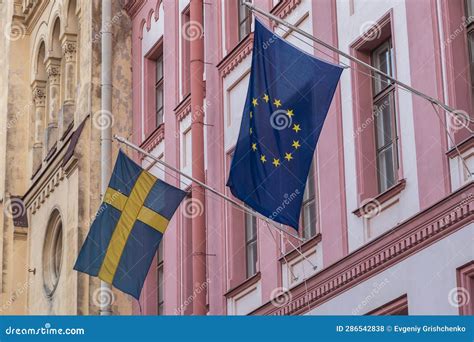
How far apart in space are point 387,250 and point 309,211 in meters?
3.26

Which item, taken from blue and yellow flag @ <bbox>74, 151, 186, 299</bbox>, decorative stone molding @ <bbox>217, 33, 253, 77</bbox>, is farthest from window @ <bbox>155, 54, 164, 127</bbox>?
blue and yellow flag @ <bbox>74, 151, 186, 299</bbox>

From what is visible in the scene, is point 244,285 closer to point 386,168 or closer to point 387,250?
point 386,168

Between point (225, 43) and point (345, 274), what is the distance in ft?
23.1

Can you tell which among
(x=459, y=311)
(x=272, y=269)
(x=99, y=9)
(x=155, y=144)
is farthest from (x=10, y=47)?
(x=459, y=311)

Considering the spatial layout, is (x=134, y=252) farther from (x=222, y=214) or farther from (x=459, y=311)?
(x=459, y=311)

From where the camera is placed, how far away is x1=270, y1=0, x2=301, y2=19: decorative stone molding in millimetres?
22781

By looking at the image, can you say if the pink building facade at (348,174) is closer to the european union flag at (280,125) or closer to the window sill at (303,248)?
the window sill at (303,248)

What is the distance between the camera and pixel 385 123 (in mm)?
20031

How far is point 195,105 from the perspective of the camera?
25.8m

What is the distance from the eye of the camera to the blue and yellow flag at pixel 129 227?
24.3 metres

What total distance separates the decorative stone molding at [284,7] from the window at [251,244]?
343cm
